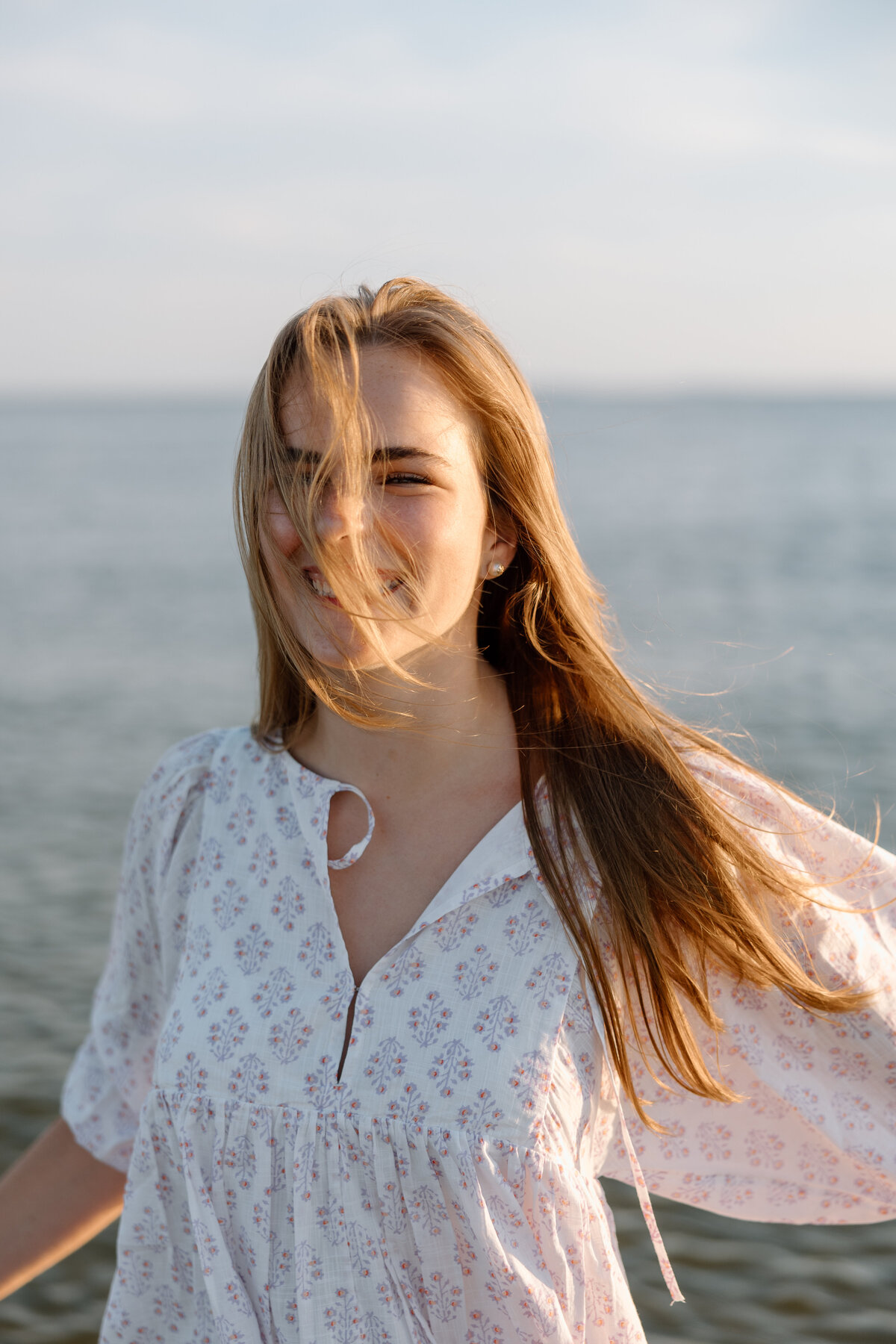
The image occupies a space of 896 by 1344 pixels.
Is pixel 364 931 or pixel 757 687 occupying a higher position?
pixel 364 931

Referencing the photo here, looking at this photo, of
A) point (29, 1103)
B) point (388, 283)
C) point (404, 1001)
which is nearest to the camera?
point (404, 1001)

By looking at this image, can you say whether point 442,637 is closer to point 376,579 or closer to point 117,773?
point 376,579

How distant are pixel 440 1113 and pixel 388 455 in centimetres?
90

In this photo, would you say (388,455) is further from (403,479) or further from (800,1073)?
(800,1073)

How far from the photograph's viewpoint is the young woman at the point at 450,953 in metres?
1.51

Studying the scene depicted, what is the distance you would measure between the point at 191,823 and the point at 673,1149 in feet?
3.11

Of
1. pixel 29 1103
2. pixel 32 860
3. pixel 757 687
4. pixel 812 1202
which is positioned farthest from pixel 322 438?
pixel 757 687

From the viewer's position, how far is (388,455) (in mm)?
1605

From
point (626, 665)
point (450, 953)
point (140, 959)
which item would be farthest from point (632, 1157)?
point (626, 665)

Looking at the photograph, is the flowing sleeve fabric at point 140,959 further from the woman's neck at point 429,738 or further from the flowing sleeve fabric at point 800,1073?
the flowing sleeve fabric at point 800,1073

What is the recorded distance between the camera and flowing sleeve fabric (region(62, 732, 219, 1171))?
191 cm

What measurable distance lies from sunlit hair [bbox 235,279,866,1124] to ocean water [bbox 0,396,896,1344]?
0.65ft

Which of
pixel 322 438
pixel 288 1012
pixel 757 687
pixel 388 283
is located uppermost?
pixel 388 283

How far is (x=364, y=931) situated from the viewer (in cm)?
168
